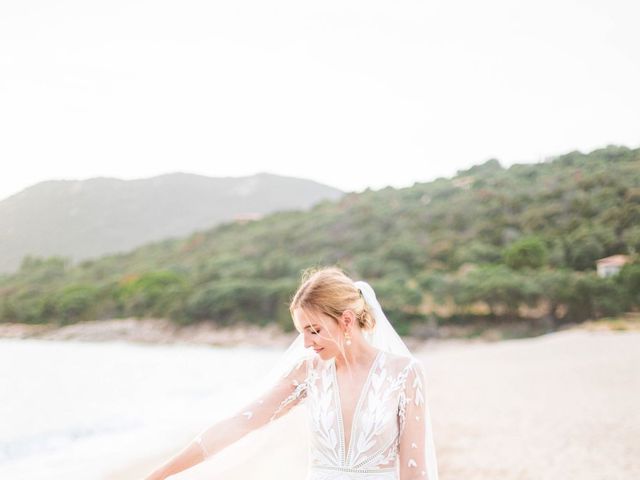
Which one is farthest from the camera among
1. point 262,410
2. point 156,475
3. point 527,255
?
point 527,255

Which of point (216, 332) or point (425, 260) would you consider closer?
point (216, 332)

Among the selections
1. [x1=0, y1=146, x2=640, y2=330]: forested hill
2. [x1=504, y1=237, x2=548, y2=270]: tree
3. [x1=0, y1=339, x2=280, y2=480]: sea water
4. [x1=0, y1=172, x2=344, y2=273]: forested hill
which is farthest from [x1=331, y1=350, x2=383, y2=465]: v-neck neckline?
[x1=504, y1=237, x2=548, y2=270]: tree

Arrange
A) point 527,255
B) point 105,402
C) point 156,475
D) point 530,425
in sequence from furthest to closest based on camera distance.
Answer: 1. point 527,255
2. point 105,402
3. point 530,425
4. point 156,475

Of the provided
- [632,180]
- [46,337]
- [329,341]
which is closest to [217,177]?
[46,337]

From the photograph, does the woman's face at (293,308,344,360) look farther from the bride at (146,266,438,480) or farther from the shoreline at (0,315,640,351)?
the shoreline at (0,315,640,351)

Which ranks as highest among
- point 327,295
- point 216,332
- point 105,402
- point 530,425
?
point 327,295

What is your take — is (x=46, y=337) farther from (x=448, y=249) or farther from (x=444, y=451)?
(x=444, y=451)

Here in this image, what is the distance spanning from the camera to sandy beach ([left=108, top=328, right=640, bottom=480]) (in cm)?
833

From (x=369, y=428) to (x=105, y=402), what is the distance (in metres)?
23.5

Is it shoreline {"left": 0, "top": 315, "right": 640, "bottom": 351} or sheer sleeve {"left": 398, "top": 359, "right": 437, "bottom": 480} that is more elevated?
sheer sleeve {"left": 398, "top": 359, "right": 437, "bottom": 480}

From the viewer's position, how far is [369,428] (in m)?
1.61

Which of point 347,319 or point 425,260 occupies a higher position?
point 347,319

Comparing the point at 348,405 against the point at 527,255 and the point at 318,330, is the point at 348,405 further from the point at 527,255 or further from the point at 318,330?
the point at 527,255

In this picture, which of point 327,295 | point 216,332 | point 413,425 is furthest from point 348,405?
point 216,332
